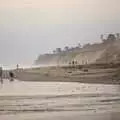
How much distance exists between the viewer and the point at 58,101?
1887 millimetres

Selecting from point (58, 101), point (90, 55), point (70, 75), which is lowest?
point (58, 101)

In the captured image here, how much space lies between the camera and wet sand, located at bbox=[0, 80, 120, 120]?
6.07ft

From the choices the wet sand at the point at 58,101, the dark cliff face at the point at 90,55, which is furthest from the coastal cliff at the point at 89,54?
the wet sand at the point at 58,101

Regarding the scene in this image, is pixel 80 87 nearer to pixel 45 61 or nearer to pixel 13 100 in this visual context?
pixel 45 61

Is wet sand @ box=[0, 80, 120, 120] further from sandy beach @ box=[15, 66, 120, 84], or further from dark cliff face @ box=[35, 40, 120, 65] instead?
dark cliff face @ box=[35, 40, 120, 65]

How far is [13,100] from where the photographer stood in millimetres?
1854

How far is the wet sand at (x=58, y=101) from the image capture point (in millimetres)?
1851

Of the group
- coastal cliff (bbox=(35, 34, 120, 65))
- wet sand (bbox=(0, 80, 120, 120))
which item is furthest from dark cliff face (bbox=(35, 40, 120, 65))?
wet sand (bbox=(0, 80, 120, 120))

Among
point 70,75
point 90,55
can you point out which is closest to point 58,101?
point 70,75

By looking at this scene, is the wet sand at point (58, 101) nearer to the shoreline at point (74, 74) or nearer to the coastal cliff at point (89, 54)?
the shoreline at point (74, 74)

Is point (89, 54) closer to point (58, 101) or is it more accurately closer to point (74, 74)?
point (74, 74)

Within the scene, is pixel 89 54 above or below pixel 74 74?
above

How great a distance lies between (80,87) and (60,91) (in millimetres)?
131

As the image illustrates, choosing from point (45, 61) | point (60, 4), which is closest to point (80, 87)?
point (45, 61)
